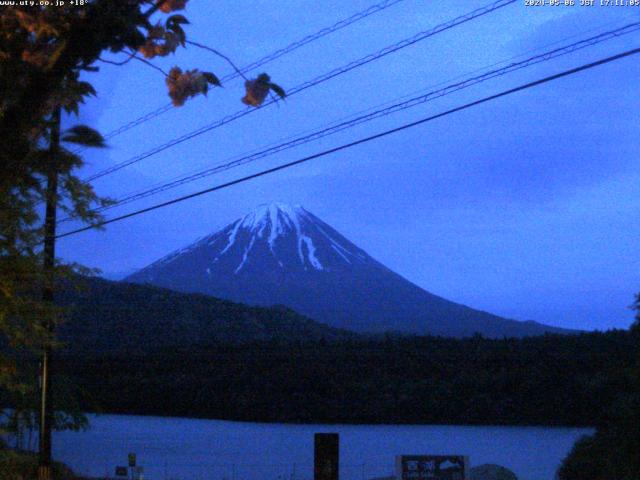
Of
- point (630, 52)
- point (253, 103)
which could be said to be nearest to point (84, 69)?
point (253, 103)

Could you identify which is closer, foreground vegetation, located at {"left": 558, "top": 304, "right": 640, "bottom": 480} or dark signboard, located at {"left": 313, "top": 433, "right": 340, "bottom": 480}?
dark signboard, located at {"left": 313, "top": 433, "right": 340, "bottom": 480}

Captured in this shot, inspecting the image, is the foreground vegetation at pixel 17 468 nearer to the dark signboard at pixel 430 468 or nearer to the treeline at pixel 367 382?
the dark signboard at pixel 430 468

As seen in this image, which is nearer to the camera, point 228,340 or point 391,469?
point 391,469

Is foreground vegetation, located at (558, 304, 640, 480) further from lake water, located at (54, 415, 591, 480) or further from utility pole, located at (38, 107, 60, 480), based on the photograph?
utility pole, located at (38, 107, 60, 480)

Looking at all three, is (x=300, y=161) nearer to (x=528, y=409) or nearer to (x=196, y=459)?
(x=196, y=459)

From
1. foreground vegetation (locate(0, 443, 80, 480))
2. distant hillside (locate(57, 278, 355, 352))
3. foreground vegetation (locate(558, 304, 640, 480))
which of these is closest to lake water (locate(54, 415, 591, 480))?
foreground vegetation (locate(0, 443, 80, 480))

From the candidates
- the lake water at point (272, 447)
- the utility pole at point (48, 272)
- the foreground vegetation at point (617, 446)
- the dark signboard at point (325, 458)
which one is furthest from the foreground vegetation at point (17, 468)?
the foreground vegetation at point (617, 446)

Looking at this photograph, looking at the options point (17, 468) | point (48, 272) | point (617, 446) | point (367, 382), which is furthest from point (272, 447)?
point (48, 272)
